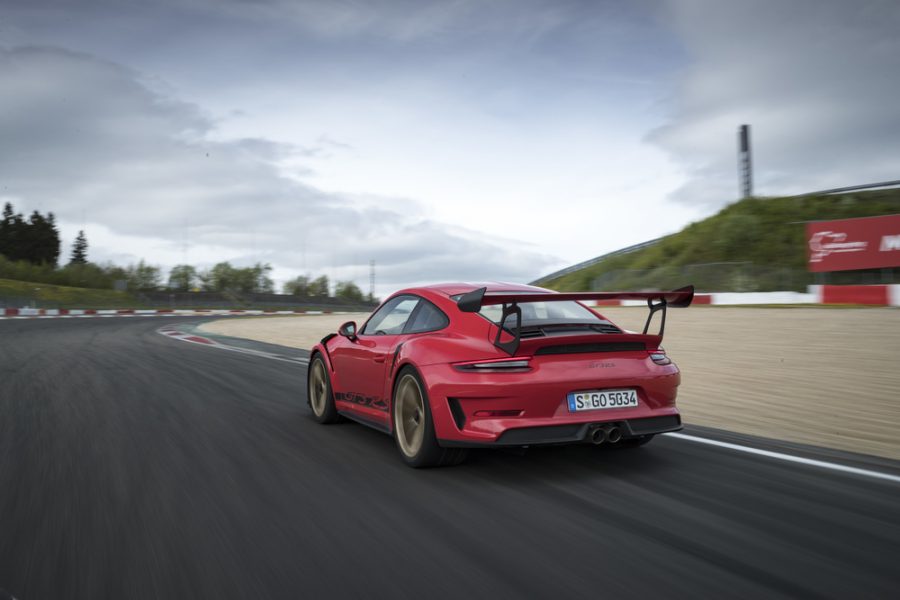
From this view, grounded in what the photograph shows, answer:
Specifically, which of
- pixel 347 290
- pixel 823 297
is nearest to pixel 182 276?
pixel 347 290

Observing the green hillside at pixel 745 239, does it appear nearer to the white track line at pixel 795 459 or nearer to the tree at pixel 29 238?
the white track line at pixel 795 459

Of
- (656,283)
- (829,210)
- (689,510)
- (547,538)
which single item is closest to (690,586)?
(547,538)

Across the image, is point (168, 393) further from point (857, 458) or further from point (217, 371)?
point (857, 458)

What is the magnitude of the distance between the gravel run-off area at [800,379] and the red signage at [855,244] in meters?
15.5

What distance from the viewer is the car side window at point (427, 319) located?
16.6 ft

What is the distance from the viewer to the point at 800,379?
9.10 m

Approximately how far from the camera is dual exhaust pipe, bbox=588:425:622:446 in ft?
14.3

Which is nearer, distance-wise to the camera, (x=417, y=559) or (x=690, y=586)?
(x=690, y=586)

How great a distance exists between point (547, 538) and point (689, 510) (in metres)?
0.88

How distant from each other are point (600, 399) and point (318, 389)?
10.8ft

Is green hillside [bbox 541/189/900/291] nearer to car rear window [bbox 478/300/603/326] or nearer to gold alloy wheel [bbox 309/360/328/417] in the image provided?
gold alloy wheel [bbox 309/360/328/417]

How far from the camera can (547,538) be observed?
3.37m

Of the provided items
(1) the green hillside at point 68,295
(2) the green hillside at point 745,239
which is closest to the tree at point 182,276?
(1) the green hillside at point 68,295

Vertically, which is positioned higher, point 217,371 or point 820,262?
point 820,262
